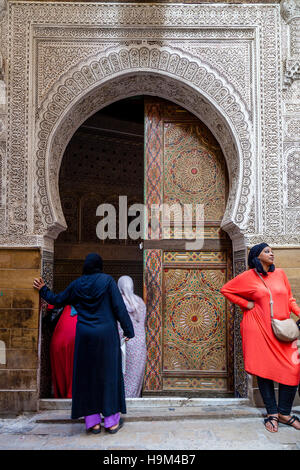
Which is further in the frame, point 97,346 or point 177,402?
point 177,402

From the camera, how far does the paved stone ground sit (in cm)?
245

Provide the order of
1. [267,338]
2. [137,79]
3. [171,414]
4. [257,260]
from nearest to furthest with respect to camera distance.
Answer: [267,338] → [257,260] → [171,414] → [137,79]

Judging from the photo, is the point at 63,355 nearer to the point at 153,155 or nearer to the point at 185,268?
the point at 185,268

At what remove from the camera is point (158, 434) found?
104 inches

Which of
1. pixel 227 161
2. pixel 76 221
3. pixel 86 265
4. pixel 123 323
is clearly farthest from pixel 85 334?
pixel 76 221

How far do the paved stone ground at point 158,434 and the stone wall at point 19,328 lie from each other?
171 millimetres

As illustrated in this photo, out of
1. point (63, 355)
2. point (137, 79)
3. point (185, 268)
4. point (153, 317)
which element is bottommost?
point (63, 355)

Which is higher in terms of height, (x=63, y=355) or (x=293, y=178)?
(x=293, y=178)

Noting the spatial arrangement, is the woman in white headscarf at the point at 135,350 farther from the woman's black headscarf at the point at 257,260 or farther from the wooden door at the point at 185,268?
the woman's black headscarf at the point at 257,260

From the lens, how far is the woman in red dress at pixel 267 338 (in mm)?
2662

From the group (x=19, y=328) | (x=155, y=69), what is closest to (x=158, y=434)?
(x=19, y=328)

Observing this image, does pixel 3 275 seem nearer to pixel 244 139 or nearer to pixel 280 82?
pixel 244 139

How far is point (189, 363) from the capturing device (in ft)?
11.7

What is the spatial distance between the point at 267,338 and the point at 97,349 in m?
1.11
